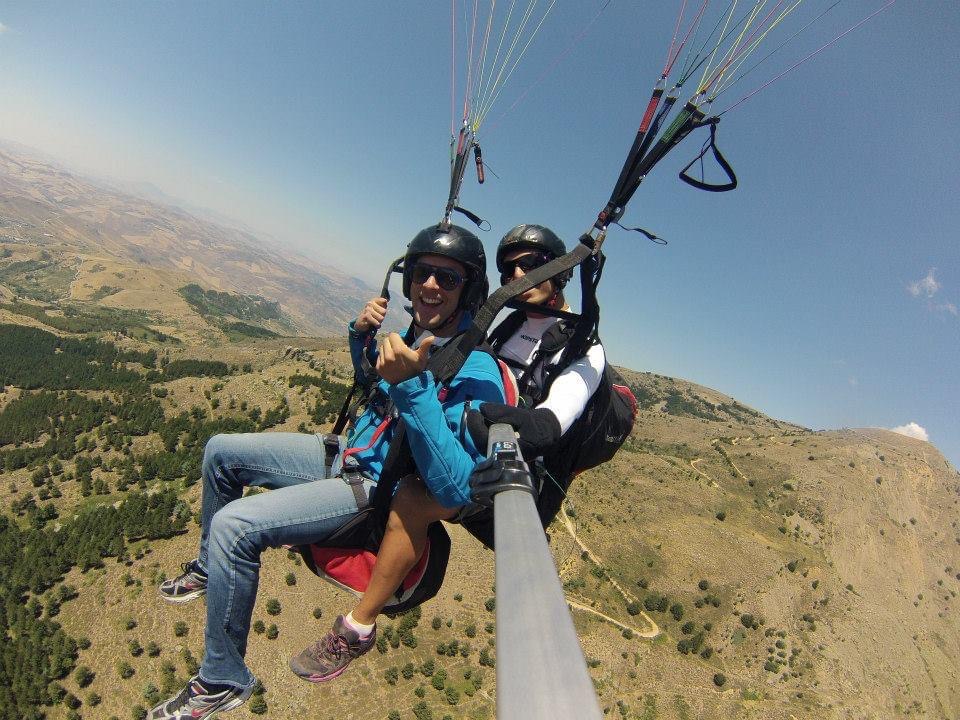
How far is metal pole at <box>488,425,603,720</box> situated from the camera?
857 millimetres

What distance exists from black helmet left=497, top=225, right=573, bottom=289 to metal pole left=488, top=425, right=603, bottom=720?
402cm

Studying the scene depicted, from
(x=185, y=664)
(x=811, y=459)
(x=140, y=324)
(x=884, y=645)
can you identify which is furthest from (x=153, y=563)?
(x=140, y=324)

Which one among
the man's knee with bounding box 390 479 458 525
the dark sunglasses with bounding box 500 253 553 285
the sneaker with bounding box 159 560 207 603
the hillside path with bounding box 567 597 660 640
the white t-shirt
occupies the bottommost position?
the hillside path with bounding box 567 597 660 640

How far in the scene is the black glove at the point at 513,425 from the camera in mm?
3252

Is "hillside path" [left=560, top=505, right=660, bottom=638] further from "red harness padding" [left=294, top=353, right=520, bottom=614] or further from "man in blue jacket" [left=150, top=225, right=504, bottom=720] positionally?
"man in blue jacket" [left=150, top=225, right=504, bottom=720]

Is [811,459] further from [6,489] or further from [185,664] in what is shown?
[6,489]

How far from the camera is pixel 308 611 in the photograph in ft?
119

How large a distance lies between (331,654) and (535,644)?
3.98 meters

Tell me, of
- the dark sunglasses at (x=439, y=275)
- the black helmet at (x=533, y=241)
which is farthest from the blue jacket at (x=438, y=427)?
the black helmet at (x=533, y=241)

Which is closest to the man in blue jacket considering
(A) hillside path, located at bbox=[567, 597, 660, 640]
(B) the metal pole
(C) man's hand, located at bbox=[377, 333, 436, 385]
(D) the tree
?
(C) man's hand, located at bbox=[377, 333, 436, 385]

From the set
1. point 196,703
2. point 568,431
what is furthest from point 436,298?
point 196,703

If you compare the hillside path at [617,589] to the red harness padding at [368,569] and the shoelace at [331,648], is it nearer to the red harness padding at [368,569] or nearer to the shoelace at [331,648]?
the red harness padding at [368,569]

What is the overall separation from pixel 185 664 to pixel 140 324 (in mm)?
195371

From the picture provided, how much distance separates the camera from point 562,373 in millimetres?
4191
